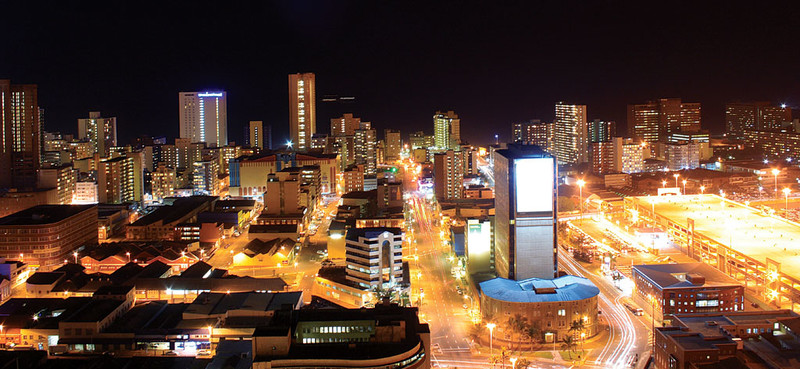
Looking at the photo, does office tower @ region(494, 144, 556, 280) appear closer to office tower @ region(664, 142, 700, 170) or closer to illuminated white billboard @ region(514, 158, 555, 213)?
illuminated white billboard @ region(514, 158, 555, 213)

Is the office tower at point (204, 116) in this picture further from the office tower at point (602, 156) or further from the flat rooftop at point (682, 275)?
the flat rooftop at point (682, 275)

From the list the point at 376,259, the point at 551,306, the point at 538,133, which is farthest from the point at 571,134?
the point at 551,306

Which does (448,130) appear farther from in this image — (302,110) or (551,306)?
(551,306)

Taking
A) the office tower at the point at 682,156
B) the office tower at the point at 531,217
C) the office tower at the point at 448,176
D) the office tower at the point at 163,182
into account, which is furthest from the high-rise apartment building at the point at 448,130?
the office tower at the point at 531,217

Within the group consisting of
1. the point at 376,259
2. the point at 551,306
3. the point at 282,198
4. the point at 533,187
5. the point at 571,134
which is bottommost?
the point at 551,306

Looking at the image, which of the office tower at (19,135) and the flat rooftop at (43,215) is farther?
the office tower at (19,135)

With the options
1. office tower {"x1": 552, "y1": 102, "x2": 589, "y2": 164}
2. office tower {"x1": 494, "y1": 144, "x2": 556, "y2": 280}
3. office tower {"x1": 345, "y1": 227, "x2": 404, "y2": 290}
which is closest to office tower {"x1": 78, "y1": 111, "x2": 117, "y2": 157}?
office tower {"x1": 552, "y1": 102, "x2": 589, "y2": 164}
